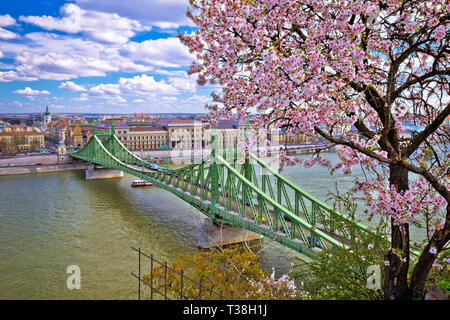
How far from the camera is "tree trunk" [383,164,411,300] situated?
369cm

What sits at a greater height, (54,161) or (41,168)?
(54,161)

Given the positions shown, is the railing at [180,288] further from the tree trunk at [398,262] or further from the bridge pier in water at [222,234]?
the bridge pier in water at [222,234]

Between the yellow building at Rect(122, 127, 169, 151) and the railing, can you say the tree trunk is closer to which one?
the railing

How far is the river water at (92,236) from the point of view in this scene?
10734 millimetres

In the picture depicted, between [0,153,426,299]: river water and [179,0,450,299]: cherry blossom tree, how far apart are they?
3.60 m

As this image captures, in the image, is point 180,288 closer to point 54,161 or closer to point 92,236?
point 92,236

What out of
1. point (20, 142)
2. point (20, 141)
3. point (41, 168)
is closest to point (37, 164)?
point (41, 168)

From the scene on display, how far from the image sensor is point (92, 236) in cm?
1520

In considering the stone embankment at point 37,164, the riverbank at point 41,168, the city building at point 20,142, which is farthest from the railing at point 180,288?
the city building at point 20,142

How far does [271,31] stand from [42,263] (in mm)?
11625

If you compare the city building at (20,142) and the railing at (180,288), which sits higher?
the city building at (20,142)

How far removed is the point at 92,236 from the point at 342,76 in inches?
555
